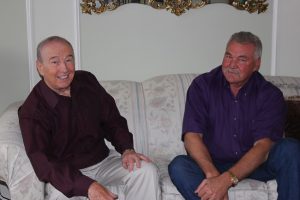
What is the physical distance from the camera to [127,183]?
1.87 m

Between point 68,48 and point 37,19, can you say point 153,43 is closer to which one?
point 37,19

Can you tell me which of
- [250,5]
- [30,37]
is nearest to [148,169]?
[30,37]

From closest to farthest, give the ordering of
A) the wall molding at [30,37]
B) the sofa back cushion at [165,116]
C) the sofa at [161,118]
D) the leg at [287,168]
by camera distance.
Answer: the leg at [287,168] → the sofa at [161,118] → the sofa back cushion at [165,116] → the wall molding at [30,37]

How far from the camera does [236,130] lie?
2.13 metres

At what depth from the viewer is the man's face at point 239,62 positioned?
6.78ft

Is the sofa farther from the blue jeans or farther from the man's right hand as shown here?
the man's right hand

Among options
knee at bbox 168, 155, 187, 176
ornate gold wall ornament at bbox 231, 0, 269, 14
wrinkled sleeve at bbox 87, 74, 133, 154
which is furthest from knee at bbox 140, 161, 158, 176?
ornate gold wall ornament at bbox 231, 0, 269, 14

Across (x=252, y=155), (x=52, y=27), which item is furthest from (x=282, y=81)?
(x=52, y=27)

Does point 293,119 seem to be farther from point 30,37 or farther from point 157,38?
point 30,37

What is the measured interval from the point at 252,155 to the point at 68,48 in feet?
3.44

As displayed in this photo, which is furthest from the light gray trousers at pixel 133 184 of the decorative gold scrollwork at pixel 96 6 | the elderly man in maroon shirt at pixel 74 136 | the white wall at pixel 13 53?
the decorative gold scrollwork at pixel 96 6

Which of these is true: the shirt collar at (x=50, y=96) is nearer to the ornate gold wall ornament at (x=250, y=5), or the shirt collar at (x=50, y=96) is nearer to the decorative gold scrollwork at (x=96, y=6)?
the decorative gold scrollwork at (x=96, y=6)

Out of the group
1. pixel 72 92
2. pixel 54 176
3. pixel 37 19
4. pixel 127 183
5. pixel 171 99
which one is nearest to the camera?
pixel 54 176

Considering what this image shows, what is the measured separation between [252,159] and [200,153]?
257mm
